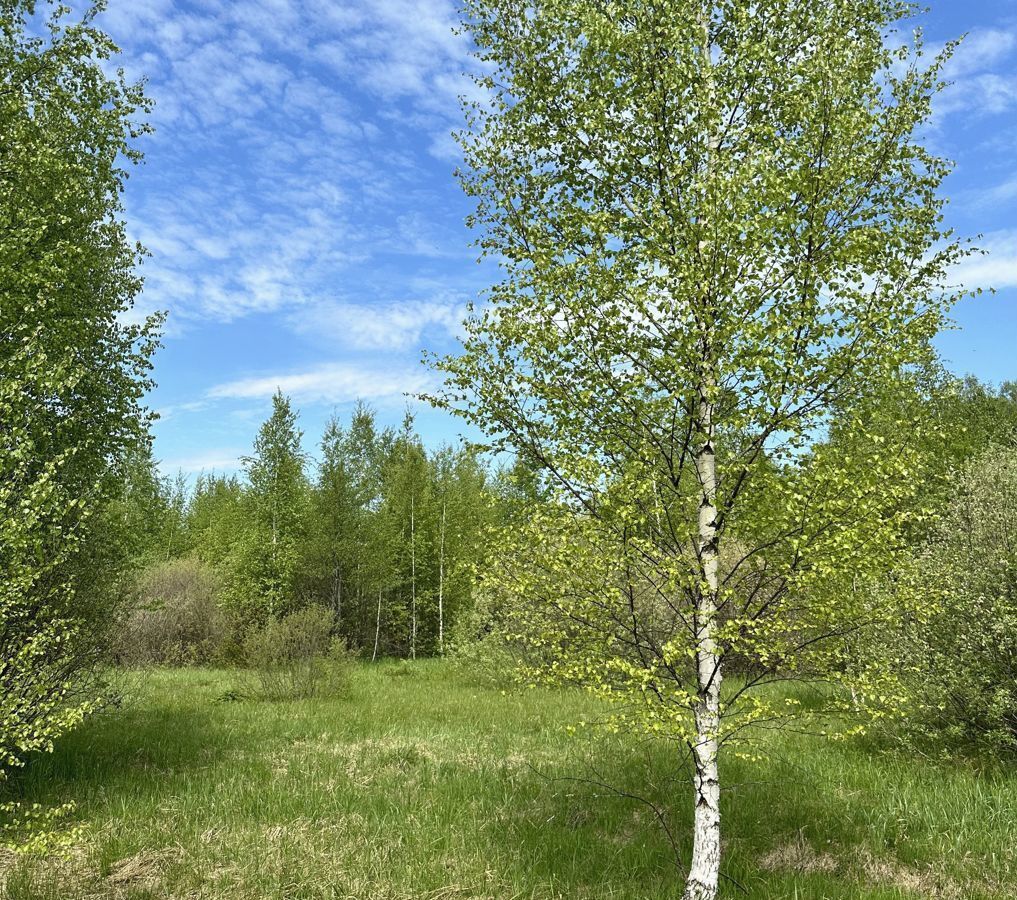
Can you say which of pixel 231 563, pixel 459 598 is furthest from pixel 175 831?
pixel 459 598

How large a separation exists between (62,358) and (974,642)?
1478 cm

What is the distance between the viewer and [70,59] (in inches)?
444

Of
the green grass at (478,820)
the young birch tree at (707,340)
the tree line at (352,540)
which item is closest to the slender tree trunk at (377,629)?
the tree line at (352,540)

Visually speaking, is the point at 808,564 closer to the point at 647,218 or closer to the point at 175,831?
the point at 647,218

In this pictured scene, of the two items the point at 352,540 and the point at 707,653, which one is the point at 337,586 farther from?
the point at 707,653

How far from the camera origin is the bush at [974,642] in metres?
9.83

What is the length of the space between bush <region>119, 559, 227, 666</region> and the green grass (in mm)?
19465

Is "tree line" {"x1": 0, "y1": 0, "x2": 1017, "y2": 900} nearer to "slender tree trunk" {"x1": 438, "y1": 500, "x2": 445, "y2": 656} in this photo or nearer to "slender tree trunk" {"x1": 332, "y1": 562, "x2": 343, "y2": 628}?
"slender tree trunk" {"x1": 332, "y1": 562, "x2": 343, "y2": 628}

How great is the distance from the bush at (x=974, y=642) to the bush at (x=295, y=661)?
49.1ft

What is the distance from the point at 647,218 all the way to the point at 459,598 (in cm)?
3476

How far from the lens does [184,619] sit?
32.5m

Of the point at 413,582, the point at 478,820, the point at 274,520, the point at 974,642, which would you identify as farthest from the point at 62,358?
the point at 413,582

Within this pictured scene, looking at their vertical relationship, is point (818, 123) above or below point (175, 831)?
above

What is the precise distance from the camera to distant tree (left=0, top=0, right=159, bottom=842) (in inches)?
337
